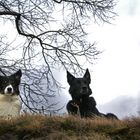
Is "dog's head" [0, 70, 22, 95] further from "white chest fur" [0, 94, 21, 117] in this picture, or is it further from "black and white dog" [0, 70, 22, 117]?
"white chest fur" [0, 94, 21, 117]

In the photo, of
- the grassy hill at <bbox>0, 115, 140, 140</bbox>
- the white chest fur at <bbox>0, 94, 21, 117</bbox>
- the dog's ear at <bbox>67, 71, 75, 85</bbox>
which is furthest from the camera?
the dog's ear at <bbox>67, 71, 75, 85</bbox>

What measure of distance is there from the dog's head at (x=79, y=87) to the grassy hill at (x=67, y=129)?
368 cm

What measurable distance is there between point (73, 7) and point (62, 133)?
13.4 meters

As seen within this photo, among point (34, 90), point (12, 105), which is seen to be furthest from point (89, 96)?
point (34, 90)

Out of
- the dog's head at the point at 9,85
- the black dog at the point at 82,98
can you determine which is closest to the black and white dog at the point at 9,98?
the dog's head at the point at 9,85

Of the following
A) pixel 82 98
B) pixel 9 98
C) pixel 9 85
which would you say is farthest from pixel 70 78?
pixel 9 98

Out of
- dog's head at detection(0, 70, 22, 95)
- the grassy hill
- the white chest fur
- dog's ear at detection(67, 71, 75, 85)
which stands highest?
dog's ear at detection(67, 71, 75, 85)

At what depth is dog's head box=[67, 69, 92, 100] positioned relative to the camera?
13.5 metres

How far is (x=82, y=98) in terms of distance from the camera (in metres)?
13.4

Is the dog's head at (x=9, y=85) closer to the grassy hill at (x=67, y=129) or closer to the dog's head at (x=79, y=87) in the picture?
the dog's head at (x=79, y=87)

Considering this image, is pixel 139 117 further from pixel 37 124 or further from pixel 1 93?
pixel 1 93

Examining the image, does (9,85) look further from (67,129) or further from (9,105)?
(67,129)

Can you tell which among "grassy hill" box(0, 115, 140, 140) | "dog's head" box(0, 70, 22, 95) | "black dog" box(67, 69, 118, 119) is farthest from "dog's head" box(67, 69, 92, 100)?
"grassy hill" box(0, 115, 140, 140)

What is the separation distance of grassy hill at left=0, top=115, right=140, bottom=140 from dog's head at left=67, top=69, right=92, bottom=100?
3.68 meters
